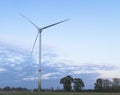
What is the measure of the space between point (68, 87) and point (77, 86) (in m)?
4.74

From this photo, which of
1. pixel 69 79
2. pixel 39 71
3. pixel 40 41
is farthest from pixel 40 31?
pixel 69 79

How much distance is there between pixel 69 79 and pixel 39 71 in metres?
94.1

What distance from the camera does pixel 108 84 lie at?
17112 centimetres

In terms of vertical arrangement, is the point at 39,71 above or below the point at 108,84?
below

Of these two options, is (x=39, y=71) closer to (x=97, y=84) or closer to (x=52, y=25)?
(x=52, y=25)

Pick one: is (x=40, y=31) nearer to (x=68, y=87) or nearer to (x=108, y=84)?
(x=68, y=87)

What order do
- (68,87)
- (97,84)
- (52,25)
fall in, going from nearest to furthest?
(52,25)
(68,87)
(97,84)

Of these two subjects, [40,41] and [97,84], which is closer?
[40,41]

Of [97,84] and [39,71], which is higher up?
[97,84]

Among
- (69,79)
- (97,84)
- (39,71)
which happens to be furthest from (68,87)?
(39,71)

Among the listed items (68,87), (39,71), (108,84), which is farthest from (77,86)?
(39,71)

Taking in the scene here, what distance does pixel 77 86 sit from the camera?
15738 centimetres

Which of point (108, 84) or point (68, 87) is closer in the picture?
point (68, 87)

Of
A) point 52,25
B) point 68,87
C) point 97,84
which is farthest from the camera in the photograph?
point 97,84
